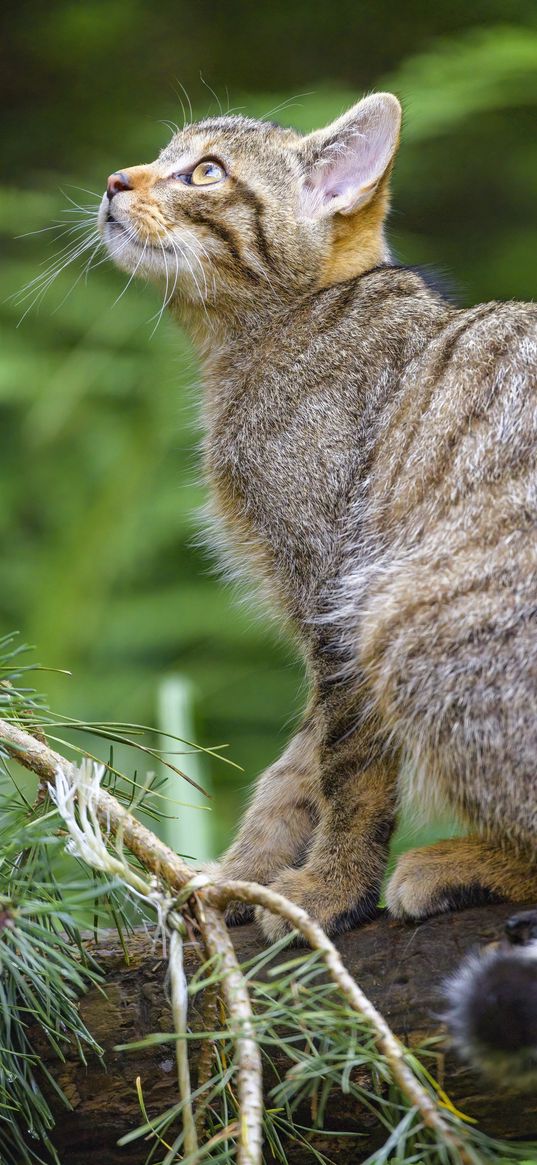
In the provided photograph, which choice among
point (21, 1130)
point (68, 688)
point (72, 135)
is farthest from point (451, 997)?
point (72, 135)

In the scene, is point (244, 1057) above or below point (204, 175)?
below

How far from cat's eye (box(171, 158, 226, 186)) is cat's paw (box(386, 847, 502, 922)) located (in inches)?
71.3

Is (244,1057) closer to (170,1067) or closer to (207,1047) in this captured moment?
(207,1047)

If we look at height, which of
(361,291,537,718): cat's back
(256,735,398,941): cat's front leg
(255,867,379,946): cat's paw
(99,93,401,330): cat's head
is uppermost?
(99,93,401,330): cat's head

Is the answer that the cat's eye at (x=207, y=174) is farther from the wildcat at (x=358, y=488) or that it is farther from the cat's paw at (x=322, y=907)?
the cat's paw at (x=322, y=907)

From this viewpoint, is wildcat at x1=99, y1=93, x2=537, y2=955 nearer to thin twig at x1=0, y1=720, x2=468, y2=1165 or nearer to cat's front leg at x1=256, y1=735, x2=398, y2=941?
cat's front leg at x1=256, y1=735, x2=398, y2=941

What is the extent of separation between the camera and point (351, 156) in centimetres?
308

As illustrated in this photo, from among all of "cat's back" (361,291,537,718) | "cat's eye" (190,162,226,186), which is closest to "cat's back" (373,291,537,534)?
"cat's back" (361,291,537,718)

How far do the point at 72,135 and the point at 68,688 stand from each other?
2.80m

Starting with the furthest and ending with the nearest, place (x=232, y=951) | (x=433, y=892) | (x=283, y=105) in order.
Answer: (x=283, y=105), (x=433, y=892), (x=232, y=951)

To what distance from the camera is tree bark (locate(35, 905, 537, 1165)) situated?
6.23ft

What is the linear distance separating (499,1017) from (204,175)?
2.24 m

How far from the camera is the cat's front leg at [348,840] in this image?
2334mm


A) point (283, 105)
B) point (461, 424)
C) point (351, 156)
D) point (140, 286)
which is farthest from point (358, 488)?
point (140, 286)
